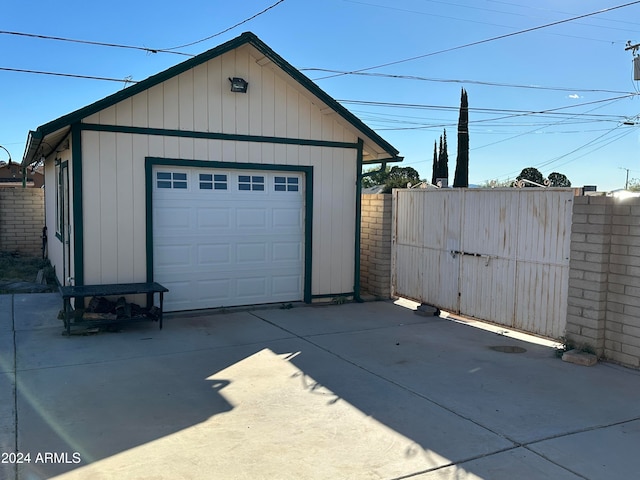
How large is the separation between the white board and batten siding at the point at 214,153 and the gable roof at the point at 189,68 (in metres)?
0.22

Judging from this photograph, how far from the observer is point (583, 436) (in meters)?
4.40

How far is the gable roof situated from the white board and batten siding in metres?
0.22

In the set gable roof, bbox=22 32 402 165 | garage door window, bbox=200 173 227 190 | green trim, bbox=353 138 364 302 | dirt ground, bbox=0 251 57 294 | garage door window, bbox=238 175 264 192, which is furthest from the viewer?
dirt ground, bbox=0 251 57 294

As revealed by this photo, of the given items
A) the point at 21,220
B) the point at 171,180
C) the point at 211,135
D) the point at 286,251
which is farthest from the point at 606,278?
the point at 21,220

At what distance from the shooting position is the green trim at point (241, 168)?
8.25 m

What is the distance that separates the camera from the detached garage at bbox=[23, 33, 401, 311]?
7941 mm

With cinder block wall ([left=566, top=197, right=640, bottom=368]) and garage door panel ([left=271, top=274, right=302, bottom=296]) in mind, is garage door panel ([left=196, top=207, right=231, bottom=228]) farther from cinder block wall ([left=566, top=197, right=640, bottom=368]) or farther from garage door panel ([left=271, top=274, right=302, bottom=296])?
cinder block wall ([left=566, top=197, right=640, bottom=368])

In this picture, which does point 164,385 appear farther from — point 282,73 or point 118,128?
point 282,73

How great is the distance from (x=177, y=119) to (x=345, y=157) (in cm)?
314

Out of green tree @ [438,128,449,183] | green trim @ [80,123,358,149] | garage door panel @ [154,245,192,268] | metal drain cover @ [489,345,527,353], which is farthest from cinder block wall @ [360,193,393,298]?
green tree @ [438,128,449,183]

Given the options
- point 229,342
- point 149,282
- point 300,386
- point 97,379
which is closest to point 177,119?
point 149,282

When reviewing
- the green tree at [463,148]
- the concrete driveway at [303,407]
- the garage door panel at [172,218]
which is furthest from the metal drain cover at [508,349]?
the green tree at [463,148]

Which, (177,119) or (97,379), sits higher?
(177,119)

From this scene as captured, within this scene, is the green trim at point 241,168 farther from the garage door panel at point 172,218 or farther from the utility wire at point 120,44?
the utility wire at point 120,44
